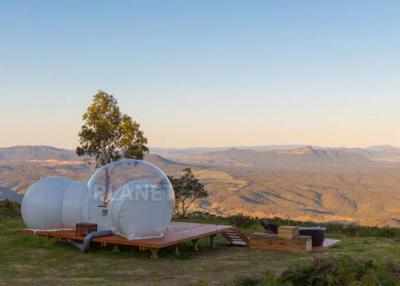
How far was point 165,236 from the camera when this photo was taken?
1438 centimetres

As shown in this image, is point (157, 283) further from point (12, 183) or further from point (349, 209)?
point (12, 183)

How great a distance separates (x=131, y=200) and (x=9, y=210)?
12402mm

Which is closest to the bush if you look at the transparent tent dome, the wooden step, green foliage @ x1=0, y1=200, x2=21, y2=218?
the transparent tent dome

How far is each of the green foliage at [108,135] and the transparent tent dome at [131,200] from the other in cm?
1055

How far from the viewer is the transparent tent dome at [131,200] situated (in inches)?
547

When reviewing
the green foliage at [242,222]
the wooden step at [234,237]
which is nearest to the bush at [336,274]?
the wooden step at [234,237]

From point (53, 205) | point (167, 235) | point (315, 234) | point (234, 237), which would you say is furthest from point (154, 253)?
point (315, 234)

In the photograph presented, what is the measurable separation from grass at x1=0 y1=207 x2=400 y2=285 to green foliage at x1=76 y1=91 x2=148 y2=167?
30.7ft

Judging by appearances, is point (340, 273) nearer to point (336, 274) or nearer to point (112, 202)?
point (336, 274)

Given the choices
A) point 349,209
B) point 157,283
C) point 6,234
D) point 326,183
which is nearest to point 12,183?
point 349,209

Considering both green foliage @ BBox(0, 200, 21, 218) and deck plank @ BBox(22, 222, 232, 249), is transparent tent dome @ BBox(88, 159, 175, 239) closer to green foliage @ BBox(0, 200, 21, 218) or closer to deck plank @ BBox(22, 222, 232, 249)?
deck plank @ BBox(22, 222, 232, 249)

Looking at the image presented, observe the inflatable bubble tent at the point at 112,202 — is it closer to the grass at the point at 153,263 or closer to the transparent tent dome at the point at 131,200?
the transparent tent dome at the point at 131,200

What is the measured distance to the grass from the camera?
10.3 metres

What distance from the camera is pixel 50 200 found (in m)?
15.6
